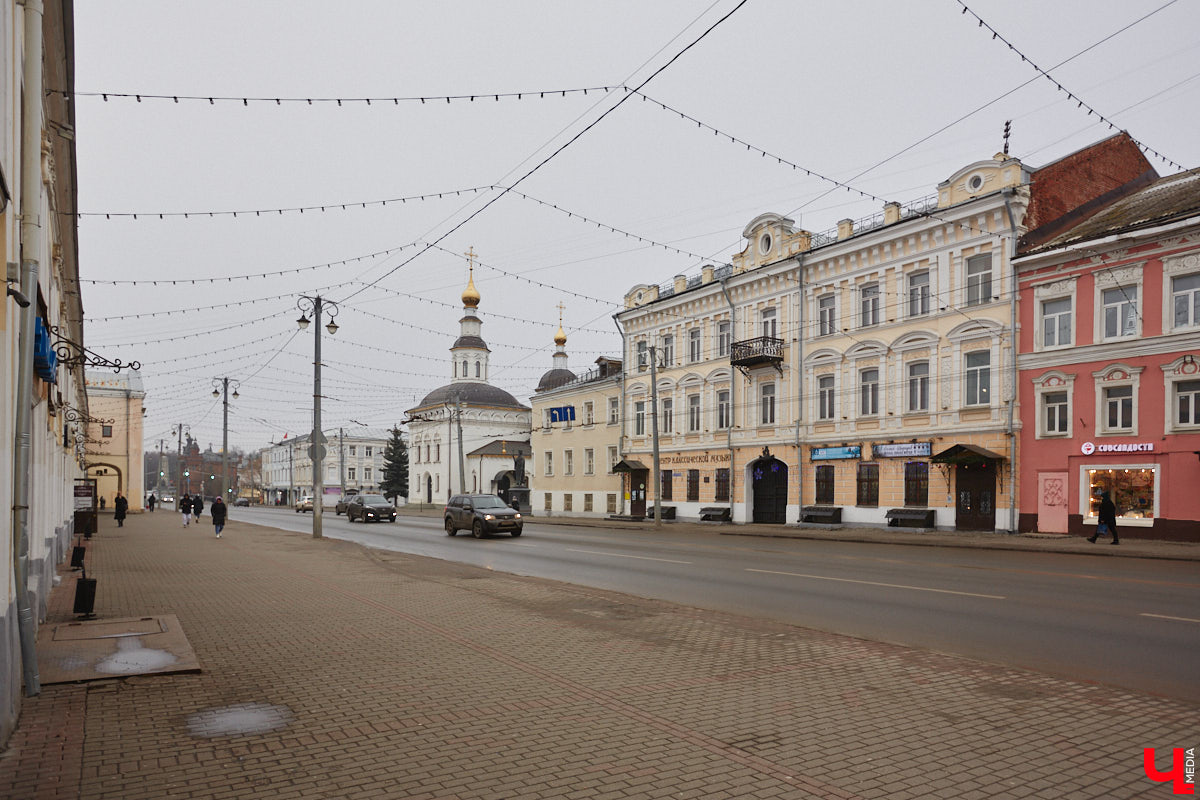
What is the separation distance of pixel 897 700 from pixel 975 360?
79.5 feet

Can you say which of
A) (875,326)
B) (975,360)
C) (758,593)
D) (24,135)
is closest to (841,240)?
(875,326)

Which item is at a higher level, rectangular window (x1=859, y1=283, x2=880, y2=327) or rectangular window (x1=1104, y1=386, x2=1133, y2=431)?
rectangular window (x1=859, y1=283, x2=880, y2=327)

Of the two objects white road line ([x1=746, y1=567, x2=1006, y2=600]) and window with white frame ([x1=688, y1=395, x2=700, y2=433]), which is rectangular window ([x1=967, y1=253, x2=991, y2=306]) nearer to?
window with white frame ([x1=688, y1=395, x2=700, y2=433])

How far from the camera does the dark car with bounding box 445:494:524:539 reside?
91.1ft

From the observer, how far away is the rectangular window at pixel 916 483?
29.2 meters

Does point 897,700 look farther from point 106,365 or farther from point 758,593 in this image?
point 106,365

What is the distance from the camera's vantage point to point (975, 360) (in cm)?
2792

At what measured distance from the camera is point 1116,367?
78.3 feet

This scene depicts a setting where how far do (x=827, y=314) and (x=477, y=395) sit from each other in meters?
54.4

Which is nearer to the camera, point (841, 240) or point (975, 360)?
point (975, 360)

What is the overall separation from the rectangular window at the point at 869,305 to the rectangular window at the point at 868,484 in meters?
5.64

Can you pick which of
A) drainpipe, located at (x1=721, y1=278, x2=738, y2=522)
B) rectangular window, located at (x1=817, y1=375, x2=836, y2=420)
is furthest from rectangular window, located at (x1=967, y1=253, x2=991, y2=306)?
drainpipe, located at (x1=721, y1=278, x2=738, y2=522)

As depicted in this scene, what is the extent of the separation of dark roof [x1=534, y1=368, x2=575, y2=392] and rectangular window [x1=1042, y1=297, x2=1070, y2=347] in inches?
2017

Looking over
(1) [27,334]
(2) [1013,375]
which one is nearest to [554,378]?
(2) [1013,375]
